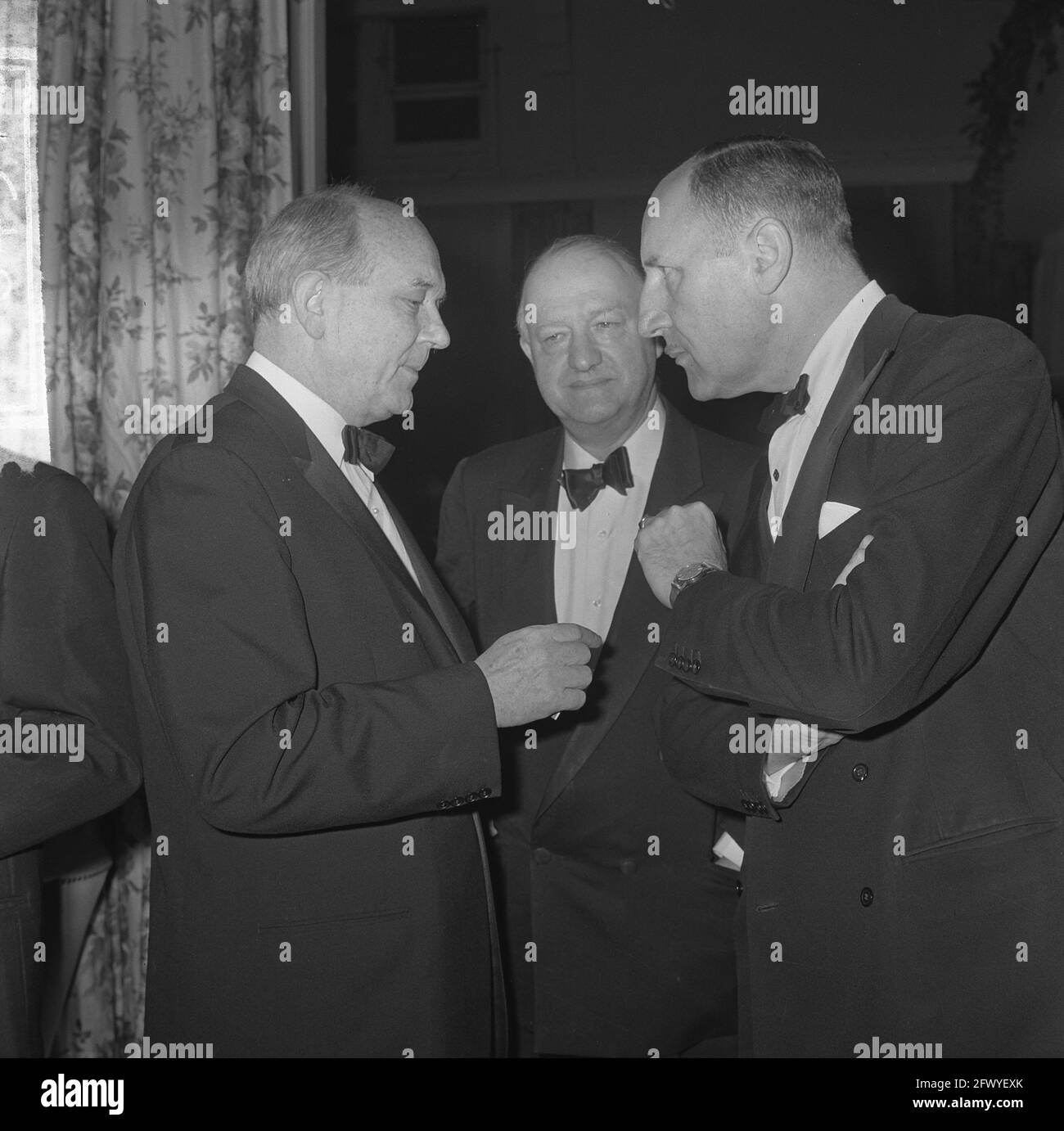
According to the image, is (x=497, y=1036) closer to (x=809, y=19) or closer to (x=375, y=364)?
(x=375, y=364)

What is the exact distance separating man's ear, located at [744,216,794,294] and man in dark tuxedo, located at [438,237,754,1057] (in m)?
0.44

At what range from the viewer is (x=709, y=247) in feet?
5.29

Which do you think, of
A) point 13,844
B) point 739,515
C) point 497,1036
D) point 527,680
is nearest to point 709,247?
point 739,515

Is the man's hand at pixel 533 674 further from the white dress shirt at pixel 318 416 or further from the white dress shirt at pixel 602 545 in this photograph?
the white dress shirt at pixel 602 545

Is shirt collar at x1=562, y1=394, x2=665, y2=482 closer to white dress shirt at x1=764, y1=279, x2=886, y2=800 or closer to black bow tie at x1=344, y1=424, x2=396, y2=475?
white dress shirt at x1=764, y1=279, x2=886, y2=800

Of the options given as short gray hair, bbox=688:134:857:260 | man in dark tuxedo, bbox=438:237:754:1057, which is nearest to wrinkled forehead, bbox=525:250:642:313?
man in dark tuxedo, bbox=438:237:754:1057

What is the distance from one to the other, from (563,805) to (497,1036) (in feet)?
1.54

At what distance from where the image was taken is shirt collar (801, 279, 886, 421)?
1.53m

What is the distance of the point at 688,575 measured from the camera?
1.48m

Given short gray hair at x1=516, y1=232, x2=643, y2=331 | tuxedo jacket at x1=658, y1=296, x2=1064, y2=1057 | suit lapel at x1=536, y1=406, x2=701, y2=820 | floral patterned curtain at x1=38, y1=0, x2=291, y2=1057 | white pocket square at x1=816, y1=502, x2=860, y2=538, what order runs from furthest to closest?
floral patterned curtain at x1=38, y1=0, x2=291, y2=1057 < short gray hair at x1=516, y1=232, x2=643, y2=331 < suit lapel at x1=536, y1=406, x2=701, y2=820 < white pocket square at x1=816, y1=502, x2=860, y2=538 < tuxedo jacket at x1=658, y1=296, x2=1064, y2=1057

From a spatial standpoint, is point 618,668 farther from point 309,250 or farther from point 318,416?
point 309,250

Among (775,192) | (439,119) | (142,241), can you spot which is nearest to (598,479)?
(775,192)

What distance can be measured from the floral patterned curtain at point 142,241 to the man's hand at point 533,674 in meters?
1.26

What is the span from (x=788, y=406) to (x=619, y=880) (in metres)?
0.92
